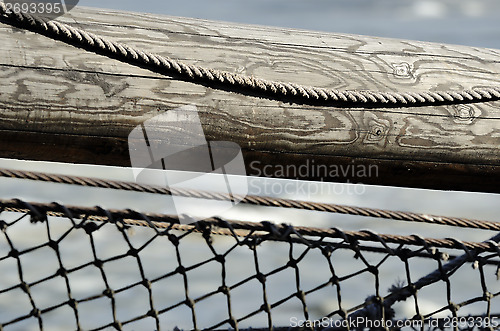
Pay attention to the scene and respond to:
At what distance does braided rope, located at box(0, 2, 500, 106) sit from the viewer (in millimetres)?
1503

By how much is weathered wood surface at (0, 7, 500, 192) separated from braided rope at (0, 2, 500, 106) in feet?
0.06

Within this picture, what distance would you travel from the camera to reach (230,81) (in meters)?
1.55

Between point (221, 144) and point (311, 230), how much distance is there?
1.07 ft

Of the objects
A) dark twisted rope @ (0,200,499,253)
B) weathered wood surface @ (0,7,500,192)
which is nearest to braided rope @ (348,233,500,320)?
dark twisted rope @ (0,200,499,253)

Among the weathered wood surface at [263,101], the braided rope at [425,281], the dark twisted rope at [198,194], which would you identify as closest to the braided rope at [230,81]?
the weathered wood surface at [263,101]

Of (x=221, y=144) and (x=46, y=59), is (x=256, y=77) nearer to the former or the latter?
(x=221, y=144)

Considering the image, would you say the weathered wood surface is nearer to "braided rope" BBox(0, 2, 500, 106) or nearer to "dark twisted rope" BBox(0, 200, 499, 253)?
"braided rope" BBox(0, 2, 500, 106)

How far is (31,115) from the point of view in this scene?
4.88 feet

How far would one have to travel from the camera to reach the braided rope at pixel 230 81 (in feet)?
4.93

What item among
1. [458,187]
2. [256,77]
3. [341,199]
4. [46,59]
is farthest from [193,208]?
[341,199]

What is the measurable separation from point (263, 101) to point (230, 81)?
0.09m

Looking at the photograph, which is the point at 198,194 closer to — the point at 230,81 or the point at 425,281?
the point at 230,81

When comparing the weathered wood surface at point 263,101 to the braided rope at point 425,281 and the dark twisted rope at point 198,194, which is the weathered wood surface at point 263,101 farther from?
the braided rope at point 425,281

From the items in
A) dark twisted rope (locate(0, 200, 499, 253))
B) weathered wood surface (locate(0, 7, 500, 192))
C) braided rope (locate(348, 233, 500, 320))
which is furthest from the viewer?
braided rope (locate(348, 233, 500, 320))
